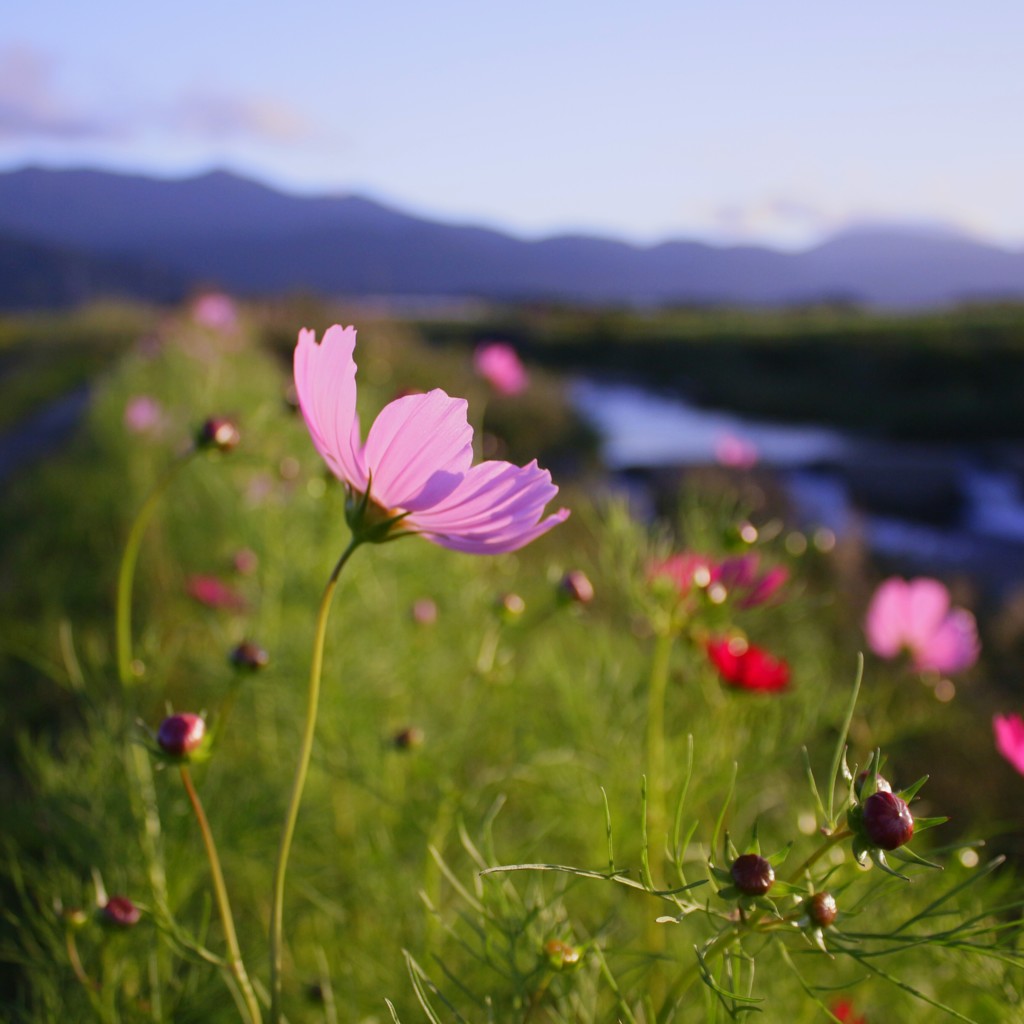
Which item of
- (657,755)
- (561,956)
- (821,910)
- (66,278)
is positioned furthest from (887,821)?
(66,278)

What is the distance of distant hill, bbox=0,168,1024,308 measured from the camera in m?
89.9

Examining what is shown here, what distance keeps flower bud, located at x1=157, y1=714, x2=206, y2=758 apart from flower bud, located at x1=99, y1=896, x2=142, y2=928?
118mm

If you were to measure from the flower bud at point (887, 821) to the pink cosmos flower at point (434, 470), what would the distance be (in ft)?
0.54

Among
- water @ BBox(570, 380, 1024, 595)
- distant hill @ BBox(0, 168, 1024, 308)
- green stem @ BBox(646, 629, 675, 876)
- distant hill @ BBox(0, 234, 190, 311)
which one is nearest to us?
green stem @ BBox(646, 629, 675, 876)

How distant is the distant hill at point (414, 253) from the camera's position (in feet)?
295

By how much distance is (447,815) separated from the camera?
84cm

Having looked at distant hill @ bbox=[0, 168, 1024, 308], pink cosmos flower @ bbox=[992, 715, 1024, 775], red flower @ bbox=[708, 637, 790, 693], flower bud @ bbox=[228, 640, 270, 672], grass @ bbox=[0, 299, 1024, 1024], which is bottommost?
grass @ bbox=[0, 299, 1024, 1024]

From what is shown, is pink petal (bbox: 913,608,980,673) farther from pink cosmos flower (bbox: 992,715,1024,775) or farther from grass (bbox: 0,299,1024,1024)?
pink cosmos flower (bbox: 992,715,1024,775)

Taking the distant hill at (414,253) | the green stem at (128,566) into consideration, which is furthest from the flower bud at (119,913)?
the distant hill at (414,253)

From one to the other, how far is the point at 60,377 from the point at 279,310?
111 inches

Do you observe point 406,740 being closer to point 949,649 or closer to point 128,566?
point 128,566

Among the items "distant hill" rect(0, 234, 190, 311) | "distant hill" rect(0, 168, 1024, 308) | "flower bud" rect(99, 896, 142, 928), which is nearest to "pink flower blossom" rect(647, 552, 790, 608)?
"flower bud" rect(99, 896, 142, 928)

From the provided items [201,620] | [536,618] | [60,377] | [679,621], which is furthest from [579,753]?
[60,377]

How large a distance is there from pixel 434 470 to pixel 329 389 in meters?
0.06
